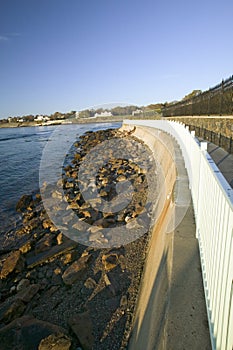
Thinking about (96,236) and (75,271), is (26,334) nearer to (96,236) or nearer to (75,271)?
(75,271)

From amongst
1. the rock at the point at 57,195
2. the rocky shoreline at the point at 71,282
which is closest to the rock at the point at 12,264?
the rocky shoreline at the point at 71,282

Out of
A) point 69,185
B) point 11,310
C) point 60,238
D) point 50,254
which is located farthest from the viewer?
point 69,185

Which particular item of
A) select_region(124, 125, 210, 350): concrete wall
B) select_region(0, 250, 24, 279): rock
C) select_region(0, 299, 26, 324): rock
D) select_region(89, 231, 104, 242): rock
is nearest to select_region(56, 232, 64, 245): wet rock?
select_region(89, 231, 104, 242): rock

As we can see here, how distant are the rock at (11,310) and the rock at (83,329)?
3.74 ft

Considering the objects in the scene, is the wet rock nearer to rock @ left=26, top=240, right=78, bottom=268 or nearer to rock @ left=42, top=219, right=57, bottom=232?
rock @ left=26, top=240, right=78, bottom=268

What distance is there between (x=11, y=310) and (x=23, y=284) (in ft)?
2.40

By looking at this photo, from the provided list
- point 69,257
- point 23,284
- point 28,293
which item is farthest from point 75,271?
point 23,284

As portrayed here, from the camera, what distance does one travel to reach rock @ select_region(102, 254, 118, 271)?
16.4 feet

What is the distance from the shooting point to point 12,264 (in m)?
5.47

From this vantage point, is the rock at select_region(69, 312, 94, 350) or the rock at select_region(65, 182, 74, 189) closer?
the rock at select_region(69, 312, 94, 350)

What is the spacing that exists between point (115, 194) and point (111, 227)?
3210mm

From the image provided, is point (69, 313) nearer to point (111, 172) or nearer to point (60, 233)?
point (60, 233)

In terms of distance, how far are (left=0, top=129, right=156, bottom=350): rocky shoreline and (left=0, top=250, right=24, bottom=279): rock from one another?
1cm

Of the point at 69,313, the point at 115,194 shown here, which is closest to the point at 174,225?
the point at 69,313
